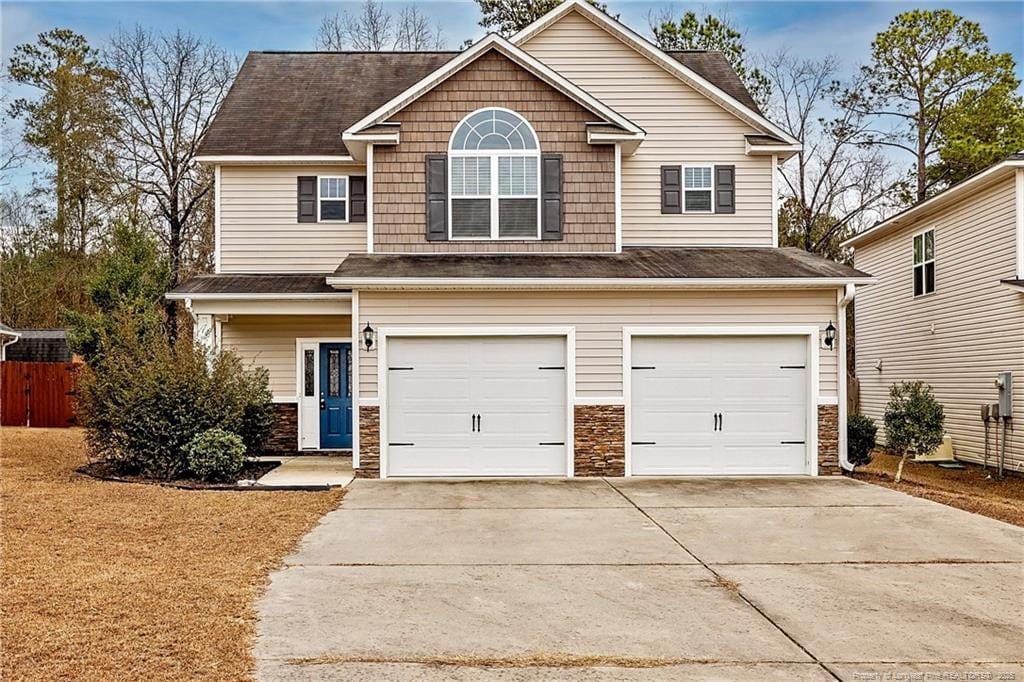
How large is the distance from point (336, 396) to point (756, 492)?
7.92m

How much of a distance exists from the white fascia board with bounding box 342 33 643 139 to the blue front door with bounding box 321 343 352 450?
4.12 meters

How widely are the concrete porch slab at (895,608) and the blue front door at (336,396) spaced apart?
10.1m

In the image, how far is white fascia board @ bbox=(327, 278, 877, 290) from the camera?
13102mm

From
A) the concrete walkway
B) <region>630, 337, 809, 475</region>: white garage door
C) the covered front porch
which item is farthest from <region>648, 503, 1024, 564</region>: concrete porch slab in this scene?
the covered front porch

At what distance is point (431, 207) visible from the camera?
14750mm

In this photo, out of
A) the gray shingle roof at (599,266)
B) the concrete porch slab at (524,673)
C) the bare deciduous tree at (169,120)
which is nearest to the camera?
the concrete porch slab at (524,673)

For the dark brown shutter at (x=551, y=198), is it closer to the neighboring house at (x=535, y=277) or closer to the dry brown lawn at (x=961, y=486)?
the neighboring house at (x=535, y=277)

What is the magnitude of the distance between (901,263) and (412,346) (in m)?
13.0

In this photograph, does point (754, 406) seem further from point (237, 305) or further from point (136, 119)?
point (136, 119)

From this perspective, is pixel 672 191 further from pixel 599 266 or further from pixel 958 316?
pixel 958 316

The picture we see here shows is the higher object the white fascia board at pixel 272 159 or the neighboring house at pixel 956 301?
the white fascia board at pixel 272 159

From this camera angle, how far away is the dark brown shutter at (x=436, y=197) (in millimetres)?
14734

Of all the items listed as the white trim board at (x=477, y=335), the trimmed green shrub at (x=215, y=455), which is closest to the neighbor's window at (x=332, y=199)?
the white trim board at (x=477, y=335)

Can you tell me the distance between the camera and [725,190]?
54.1 ft
